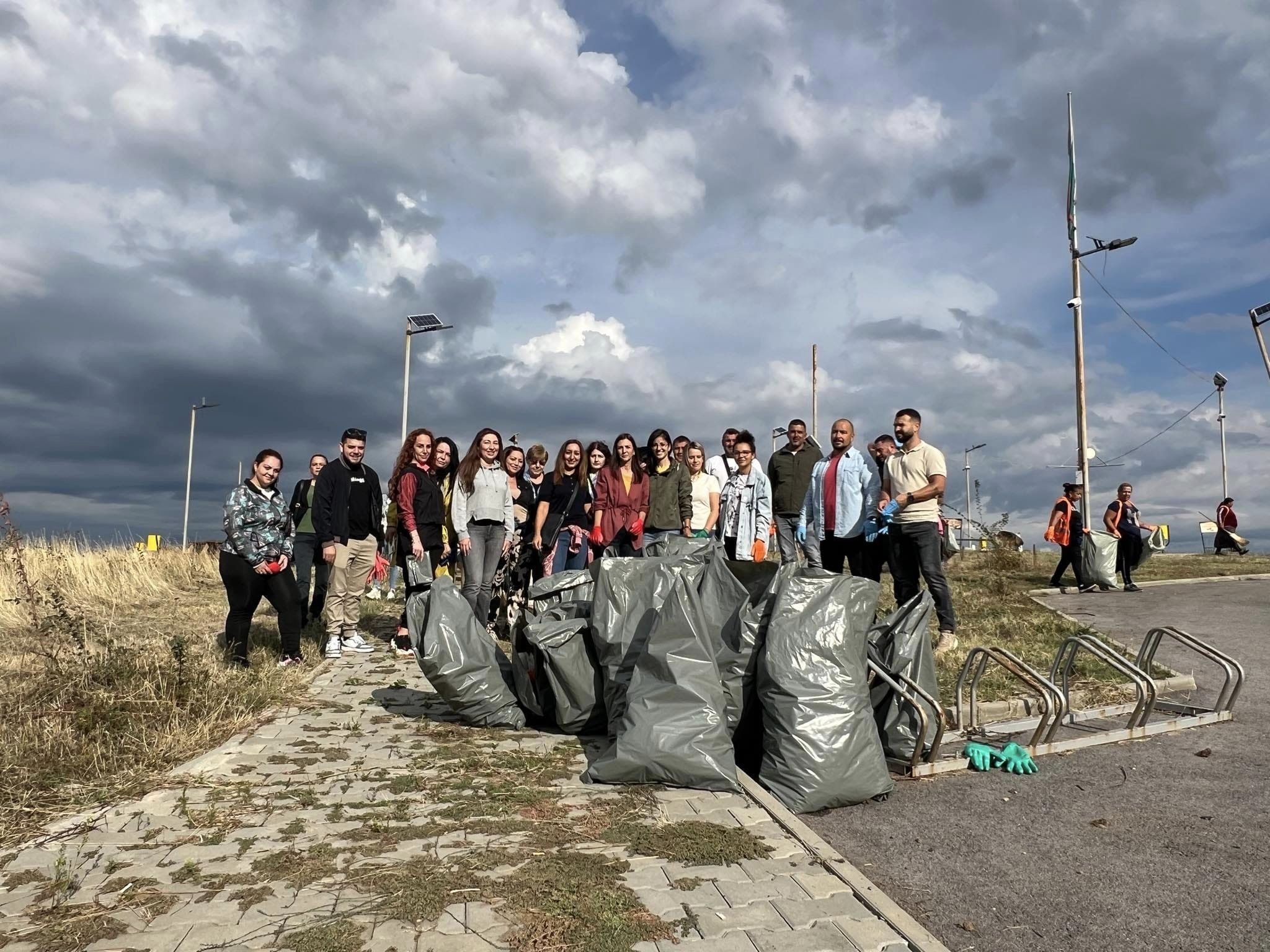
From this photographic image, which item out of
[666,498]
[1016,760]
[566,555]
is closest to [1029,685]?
[1016,760]

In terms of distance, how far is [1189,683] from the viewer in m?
7.09

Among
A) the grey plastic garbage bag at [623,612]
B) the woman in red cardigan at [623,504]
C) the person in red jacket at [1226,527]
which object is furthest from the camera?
the person in red jacket at [1226,527]

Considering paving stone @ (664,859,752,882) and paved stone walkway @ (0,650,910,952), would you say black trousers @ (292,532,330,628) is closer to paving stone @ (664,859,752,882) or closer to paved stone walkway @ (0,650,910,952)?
paved stone walkway @ (0,650,910,952)

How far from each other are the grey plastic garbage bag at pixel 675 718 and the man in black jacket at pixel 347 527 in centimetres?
439

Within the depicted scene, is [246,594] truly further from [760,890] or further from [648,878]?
[760,890]

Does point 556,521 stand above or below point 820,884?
above

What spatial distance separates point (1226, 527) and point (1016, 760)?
2575 cm

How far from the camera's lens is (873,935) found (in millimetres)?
2809

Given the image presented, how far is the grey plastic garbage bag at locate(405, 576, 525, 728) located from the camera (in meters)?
5.54

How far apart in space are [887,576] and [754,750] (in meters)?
12.3

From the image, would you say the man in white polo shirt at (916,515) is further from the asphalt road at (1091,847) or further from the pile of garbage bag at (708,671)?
the pile of garbage bag at (708,671)

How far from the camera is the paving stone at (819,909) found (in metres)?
2.90

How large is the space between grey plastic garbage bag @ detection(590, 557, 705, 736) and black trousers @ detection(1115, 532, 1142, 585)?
38.0 ft

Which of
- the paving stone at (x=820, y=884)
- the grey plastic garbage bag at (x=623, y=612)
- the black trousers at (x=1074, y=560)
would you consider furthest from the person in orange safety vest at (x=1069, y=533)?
the paving stone at (x=820, y=884)
